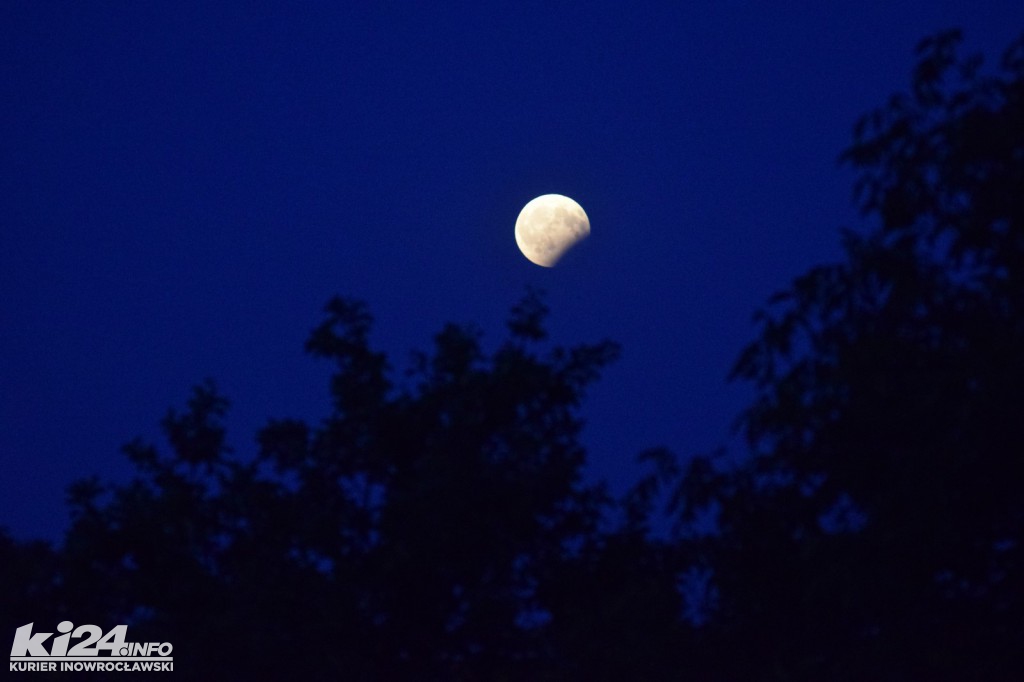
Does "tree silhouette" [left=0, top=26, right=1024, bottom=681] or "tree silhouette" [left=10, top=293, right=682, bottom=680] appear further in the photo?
"tree silhouette" [left=10, top=293, right=682, bottom=680]

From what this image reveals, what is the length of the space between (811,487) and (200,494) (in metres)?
7.82

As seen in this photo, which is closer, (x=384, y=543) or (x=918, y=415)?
(x=918, y=415)

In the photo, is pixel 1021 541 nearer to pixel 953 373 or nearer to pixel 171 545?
pixel 953 373

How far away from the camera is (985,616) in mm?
7453

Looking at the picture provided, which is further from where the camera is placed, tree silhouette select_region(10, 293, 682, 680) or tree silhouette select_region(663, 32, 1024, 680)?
tree silhouette select_region(10, 293, 682, 680)

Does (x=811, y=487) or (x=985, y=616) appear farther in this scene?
(x=811, y=487)

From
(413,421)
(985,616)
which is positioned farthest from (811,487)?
(413,421)

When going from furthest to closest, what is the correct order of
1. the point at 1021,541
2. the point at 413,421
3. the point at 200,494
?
the point at 200,494
the point at 413,421
the point at 1021,541

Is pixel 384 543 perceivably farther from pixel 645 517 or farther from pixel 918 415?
pixel 918 415

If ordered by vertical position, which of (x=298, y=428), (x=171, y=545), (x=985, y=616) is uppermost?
(x=298, y=428)

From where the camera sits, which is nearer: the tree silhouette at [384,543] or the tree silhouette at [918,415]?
the tree silhouette at [918,415]

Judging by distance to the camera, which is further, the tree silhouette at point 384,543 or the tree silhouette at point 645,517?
the tree silhouette at point 384,543

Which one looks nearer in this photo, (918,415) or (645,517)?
(918,415)

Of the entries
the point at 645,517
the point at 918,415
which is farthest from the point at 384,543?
the point at 918,415
